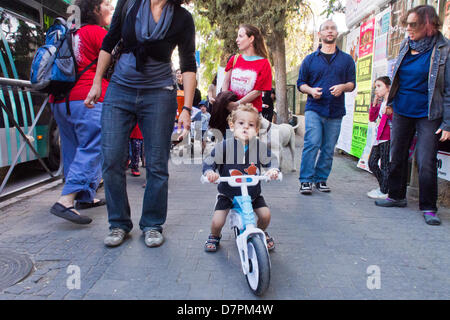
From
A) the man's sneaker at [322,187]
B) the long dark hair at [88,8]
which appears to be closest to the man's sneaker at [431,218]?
the man's sneaker at [322,187]

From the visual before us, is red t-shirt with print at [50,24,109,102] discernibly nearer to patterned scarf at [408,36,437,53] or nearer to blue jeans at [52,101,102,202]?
blue jeans at [52,101,102,202]

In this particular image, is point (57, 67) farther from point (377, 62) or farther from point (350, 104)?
point (350, 104)

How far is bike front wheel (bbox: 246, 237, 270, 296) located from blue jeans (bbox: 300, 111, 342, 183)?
283cm

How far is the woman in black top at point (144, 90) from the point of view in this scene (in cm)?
296

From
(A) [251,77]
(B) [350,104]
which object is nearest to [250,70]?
(A) [251,77]

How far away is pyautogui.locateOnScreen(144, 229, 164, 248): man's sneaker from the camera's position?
10.1 feet

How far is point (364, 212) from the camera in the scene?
4234mm

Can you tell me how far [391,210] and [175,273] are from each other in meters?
2.81

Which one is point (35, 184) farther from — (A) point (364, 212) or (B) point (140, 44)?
(A) point (364, 212)

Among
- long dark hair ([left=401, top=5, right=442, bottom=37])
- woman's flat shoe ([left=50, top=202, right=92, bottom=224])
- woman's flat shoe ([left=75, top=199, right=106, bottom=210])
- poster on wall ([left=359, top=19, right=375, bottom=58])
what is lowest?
woman's flat shoe ([left=75, top=199, right=106, bottom=210])

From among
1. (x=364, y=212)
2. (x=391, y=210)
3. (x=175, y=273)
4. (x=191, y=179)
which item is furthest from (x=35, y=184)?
(x=391, y=210)

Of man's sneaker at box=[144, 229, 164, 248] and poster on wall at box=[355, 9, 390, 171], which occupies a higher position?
poster on wall at box=[355, 9, 390, 171]

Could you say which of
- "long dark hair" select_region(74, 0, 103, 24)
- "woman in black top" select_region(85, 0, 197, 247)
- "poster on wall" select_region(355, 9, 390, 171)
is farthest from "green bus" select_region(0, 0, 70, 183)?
"poster on wall" select_region(355, 9, 390, 171)
